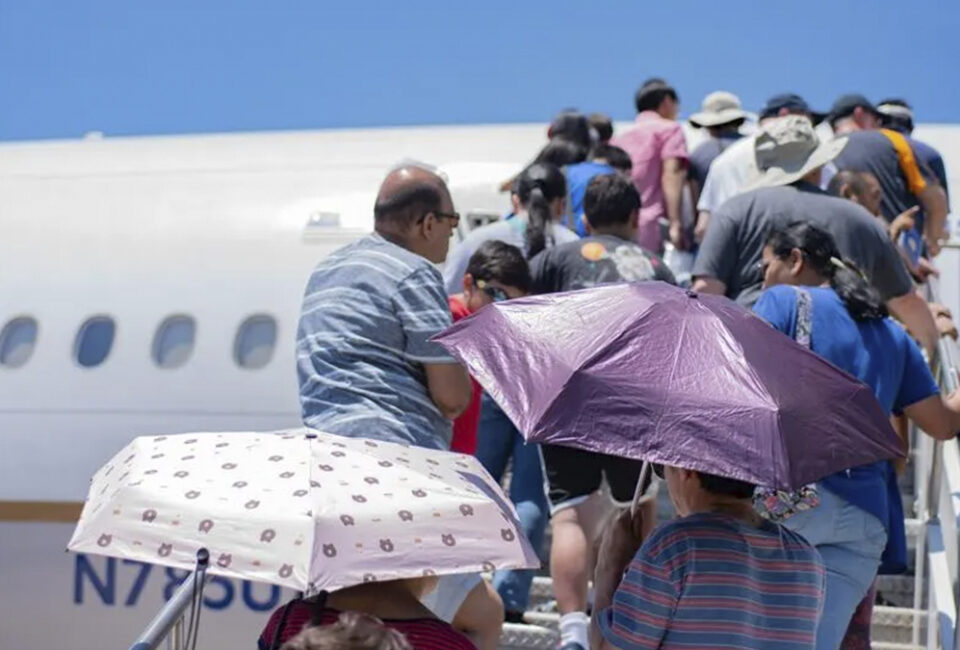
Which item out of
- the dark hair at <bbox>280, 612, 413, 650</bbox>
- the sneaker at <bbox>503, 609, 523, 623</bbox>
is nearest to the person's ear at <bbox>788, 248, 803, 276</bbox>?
the sneaker at <bbox>503, 609, 523, 623</bbox>

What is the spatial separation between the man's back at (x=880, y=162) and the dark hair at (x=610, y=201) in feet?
6.62

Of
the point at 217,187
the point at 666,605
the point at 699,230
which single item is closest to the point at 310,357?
the point at 666,605

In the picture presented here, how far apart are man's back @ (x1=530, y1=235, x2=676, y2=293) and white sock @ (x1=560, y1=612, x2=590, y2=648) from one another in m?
1.23

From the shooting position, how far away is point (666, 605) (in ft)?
12.0

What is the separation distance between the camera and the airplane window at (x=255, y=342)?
844cm

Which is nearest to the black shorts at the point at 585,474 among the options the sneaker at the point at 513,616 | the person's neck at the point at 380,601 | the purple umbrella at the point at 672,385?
the sneaker at the point at 513,616

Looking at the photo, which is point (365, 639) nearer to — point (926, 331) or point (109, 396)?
point (926, 331)

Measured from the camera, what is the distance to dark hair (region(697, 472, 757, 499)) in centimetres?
387

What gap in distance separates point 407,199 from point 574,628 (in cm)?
156

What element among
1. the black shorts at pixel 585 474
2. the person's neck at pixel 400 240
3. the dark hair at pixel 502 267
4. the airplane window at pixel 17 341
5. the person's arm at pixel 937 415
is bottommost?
the airplane window at pixel 17 341

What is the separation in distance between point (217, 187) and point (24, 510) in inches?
85.2

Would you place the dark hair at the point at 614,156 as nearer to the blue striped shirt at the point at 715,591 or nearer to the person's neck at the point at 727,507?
the person's neck at the point at 727,507

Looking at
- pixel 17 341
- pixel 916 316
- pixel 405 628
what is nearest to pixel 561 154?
pixel 916 316

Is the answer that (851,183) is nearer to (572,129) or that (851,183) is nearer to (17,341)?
(572,129)
